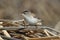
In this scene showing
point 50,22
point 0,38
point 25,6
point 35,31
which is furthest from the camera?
point 25,6

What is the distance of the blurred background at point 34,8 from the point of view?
22.4 feet

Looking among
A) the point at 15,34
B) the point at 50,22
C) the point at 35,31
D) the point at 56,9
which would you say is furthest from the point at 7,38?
the point at 56,9

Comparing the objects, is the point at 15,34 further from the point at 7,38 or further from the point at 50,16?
the point at 50,16

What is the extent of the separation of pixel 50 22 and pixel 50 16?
10.3 inches

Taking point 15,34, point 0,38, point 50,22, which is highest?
point 50,22

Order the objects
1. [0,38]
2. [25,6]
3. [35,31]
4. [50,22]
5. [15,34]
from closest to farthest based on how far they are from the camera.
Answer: [0,38] → [15,34] → [35,31] → [50,22] → [25,6]

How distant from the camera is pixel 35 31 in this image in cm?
326

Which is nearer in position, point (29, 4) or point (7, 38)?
point (7, 38)

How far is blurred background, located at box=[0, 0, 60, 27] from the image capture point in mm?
6828

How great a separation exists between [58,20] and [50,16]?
0.31 metres

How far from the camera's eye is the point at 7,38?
2.53 metres

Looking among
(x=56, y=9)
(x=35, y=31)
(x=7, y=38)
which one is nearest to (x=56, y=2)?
(x=56, y=9)

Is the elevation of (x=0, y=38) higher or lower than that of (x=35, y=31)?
lower

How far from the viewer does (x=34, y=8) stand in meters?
7.10
